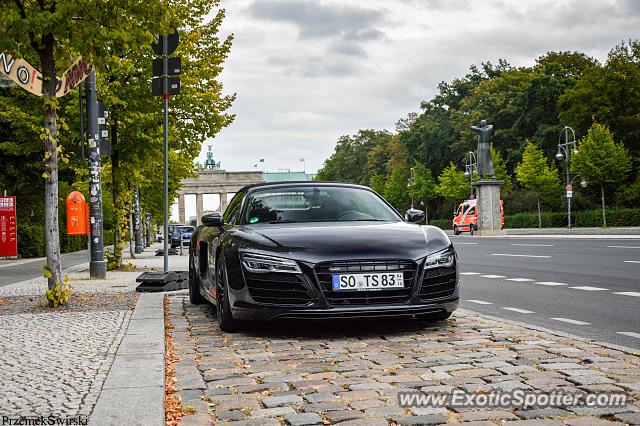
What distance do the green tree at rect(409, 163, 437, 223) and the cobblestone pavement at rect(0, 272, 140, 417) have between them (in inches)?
3062

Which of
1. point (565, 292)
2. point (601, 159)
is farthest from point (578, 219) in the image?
point (565, 292)

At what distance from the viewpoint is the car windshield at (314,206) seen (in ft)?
25.7

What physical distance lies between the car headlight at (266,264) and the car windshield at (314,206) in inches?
41.0

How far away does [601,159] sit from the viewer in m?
56.4

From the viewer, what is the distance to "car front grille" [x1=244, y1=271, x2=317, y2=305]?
6555mm

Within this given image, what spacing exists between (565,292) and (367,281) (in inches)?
234

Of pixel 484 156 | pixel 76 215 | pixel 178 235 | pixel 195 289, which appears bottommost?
pixel 195 289

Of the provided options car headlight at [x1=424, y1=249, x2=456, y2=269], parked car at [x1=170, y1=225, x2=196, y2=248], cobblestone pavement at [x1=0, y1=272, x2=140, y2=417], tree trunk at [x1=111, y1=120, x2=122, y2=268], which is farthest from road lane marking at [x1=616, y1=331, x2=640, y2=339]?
parked car at [x1=170, y1=225, x2=196, y2=248]

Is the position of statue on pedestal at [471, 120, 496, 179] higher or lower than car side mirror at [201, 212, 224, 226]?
higher

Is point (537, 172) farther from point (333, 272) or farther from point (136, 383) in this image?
point (136, 383)

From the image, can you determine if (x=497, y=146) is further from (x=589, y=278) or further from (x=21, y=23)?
(x=21, y=23)

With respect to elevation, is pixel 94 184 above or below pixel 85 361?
above

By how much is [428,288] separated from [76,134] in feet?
46.5

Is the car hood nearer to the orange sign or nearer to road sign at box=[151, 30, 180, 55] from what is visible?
road sign at box=[151, 30, 180, 55]
